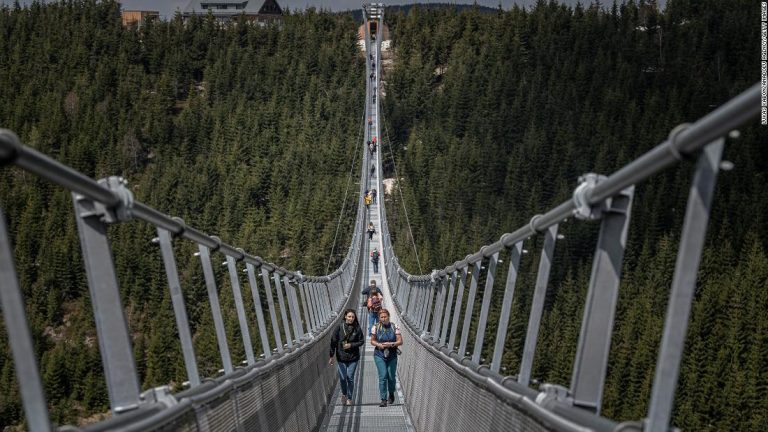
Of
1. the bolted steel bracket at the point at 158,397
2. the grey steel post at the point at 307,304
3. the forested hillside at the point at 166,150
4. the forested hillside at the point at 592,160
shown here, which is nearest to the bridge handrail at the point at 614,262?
the bolted steel bracket at the point at 158,397

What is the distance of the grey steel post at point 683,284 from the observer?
3314 mm

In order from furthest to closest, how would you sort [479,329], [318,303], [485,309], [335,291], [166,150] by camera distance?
1. [166,150]
2. [335,291]
3. [318,303]
4. [479,329]
5. [485,309]

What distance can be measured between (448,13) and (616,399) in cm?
12755

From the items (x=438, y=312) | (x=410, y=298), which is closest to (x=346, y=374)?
(x=438, y=312)

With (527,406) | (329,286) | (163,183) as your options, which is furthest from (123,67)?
(527,406)

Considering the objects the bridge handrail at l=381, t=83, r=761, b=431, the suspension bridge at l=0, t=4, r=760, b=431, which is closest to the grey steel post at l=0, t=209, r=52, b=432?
the suspension bridge at l=0, t=4, r=760, b=431

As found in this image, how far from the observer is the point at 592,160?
13225 cm

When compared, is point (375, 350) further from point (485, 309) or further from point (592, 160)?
point (592, 160)

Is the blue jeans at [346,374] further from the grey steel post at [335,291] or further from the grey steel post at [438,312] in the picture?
the grey steel post at [335,291]

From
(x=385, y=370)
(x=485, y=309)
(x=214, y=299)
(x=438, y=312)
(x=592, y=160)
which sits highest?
(x=214, y=299)

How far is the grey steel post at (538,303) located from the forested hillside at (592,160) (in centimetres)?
4836

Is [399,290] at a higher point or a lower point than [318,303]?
lower

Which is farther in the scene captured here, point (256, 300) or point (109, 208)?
point (256, 300)

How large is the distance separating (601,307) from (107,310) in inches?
72.6
